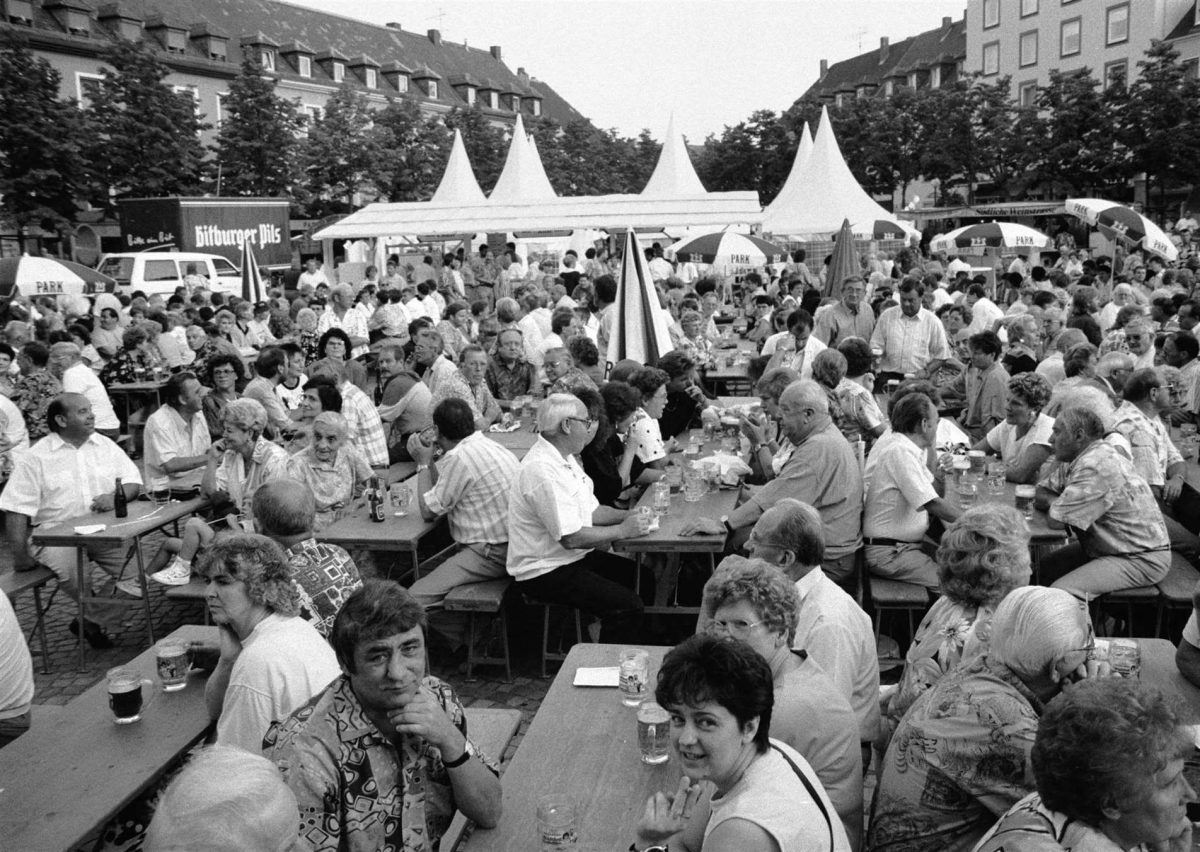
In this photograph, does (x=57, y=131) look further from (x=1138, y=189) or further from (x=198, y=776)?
(x=1138, y=189)

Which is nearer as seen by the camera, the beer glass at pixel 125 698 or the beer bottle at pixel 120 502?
the beer glass at pixel 125 698

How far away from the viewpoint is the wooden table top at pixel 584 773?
297 cm

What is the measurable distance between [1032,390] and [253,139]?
39037 millimetres

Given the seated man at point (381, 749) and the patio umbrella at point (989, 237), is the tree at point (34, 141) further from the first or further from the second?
the seated man at point (381, 749)

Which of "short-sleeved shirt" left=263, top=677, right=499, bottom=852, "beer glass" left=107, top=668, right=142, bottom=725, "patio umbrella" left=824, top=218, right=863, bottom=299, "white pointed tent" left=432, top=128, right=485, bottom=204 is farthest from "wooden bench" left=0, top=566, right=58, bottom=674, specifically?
"white pointed tent" left=432, top=128, right=485, bottom=204

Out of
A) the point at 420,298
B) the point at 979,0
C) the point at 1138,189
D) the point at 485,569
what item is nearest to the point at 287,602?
the point at 485,569

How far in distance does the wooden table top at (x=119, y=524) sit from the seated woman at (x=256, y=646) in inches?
111

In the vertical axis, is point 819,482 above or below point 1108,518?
above

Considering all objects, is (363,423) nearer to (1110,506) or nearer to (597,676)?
(597,676)

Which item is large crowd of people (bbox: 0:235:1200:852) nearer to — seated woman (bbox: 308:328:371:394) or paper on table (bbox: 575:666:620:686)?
seated woman (bbox: 308:328:371:394)

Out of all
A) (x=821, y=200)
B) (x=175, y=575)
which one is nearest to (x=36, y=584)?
(x=175, y=575)

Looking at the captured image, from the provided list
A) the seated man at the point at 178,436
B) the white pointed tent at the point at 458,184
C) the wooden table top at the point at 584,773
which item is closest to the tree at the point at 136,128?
the white pointed tent at the point at 458,184

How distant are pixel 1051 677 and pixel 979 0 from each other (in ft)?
192

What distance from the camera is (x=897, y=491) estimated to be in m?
5.74
